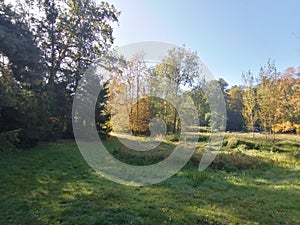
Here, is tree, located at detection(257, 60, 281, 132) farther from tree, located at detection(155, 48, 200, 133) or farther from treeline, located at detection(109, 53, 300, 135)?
tree, located at detection(155, 48, 200, 133)

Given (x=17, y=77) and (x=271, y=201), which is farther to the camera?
(x=17, y=77)

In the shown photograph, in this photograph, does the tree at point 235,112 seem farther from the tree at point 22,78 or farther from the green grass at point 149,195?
the tree at point 22,78

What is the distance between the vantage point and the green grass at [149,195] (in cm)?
367

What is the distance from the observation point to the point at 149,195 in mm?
4879

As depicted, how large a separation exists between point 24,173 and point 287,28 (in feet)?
37.9

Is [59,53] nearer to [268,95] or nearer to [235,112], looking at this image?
[268,95]

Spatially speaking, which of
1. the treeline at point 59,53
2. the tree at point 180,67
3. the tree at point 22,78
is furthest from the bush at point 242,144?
the tree at point 22,78

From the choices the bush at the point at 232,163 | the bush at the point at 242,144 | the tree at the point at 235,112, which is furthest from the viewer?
the tree at the point at 235,112

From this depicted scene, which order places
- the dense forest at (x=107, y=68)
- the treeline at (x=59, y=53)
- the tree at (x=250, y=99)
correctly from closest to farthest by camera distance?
the treeline at (x=59, y=53) < the dense forest at (x=107, y=68) < the tree at (x=250, y=99)

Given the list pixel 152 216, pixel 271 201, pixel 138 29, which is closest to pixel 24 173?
pixel 152 216

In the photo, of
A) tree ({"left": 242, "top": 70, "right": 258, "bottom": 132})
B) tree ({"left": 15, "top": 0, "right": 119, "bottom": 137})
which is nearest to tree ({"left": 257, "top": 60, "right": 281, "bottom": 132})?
tree ({"left": 242, "top": 70, "right": 258, "bottom": 132})

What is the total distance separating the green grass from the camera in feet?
12.0

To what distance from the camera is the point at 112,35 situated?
16.3 metres

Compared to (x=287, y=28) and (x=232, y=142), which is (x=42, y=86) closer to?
(x=232, y=142)
